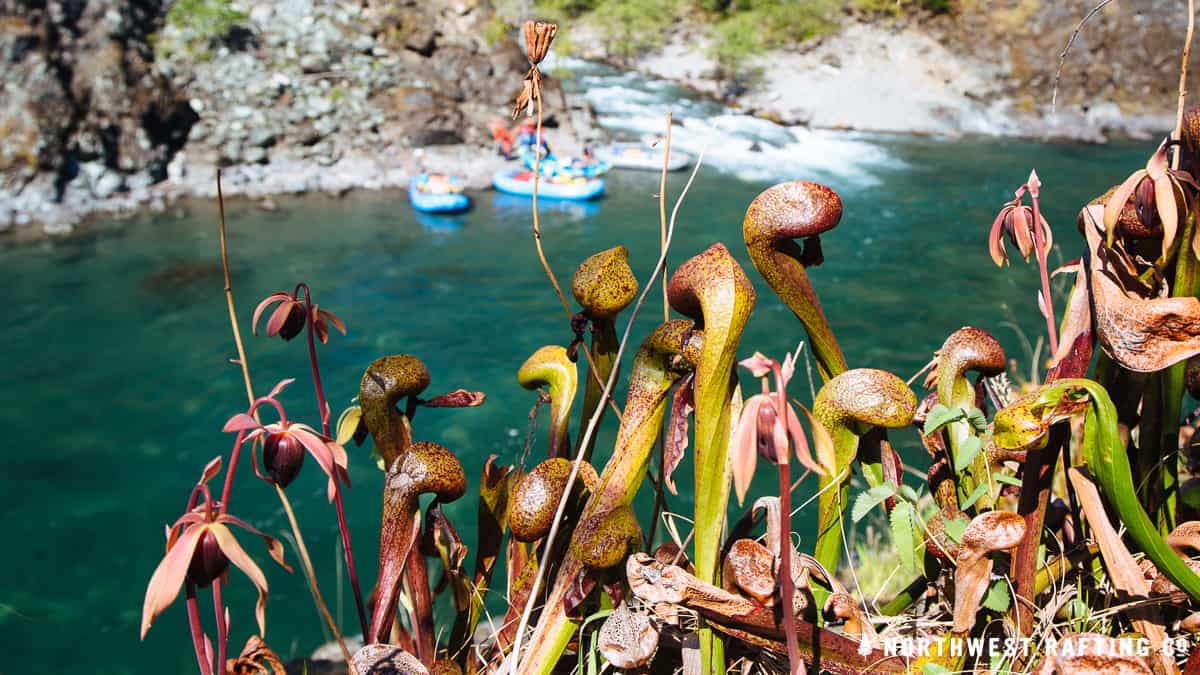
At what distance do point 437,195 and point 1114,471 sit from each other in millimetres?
10475

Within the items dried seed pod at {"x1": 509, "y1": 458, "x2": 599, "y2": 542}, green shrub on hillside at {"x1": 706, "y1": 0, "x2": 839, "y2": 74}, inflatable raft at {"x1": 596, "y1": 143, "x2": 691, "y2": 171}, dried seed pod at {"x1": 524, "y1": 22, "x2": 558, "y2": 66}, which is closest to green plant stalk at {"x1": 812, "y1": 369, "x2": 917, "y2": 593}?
dried seed pod at {"x1": 509, "y1": 458, "x2": 599, "y2": 542}

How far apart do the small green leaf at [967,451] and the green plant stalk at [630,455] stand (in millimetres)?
273

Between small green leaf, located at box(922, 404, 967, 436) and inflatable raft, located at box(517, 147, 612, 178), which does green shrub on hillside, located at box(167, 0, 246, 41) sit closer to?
inflatable raft, located at box(517, 147, 612, 178)

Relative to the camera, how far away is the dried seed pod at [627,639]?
2.55ft

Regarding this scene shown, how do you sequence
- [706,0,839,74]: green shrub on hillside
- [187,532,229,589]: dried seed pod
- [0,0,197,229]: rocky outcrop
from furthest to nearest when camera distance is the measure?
1. [706,0,839,74]: green shrub on hillside
2. [0,0,197,229]: rocky outcrop
3. [187,532,229,589]: dried seed pod

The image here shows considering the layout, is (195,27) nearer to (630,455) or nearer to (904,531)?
(630,455)

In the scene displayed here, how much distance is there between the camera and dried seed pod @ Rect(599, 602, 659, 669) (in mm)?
776

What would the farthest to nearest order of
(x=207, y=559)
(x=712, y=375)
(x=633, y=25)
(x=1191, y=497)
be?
(x=633, y=25) → (x=1191, y=497) → (x=712, y=375) → (x=207, y=559)

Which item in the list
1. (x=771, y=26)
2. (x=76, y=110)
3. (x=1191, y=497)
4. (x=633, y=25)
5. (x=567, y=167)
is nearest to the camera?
(x=1191, y=497)

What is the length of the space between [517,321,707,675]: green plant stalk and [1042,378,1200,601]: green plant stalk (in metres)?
0.31

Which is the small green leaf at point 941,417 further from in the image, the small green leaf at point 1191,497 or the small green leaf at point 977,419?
the small green leaf at point 1191,497

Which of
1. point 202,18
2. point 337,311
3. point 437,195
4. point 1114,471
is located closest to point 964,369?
point 1114,471

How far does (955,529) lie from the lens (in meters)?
0.83

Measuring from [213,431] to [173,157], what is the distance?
22.6 feet
